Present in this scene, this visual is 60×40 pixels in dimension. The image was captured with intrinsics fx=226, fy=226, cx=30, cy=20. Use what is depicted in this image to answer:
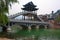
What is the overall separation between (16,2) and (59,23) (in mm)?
47420

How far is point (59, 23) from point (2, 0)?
49875 millimetres

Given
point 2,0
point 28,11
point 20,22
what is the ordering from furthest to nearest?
1. point 28,11
2. point 20,22
3. point 2,0

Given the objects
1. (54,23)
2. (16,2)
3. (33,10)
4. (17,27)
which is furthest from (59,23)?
(16,2)

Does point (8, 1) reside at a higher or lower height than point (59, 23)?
higher

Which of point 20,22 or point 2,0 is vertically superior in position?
point 2,0

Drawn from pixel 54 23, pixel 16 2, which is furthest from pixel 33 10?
pixel 16 2

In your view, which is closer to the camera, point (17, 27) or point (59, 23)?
point (17, 27)

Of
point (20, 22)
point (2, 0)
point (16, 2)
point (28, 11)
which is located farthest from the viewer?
point (28, 11)

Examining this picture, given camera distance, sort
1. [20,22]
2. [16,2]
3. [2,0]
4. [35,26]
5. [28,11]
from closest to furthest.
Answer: [2,0] → [16,2] → [20,22] → [35,26] → [28,11]

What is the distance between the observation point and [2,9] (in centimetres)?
2488

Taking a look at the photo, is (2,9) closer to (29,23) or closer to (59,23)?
(29,23)

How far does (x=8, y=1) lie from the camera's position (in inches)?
1001

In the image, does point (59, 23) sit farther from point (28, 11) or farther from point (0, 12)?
point (0, 12)

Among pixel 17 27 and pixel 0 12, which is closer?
pixel 0 12
